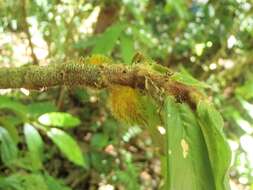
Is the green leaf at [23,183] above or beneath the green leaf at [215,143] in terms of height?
beneath

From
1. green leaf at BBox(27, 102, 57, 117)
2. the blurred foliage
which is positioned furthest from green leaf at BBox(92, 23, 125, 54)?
green leaf at BBox(27, 102, 57, 117)

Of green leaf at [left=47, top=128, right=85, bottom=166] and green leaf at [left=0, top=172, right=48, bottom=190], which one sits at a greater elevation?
green leaf at [left=0, top=172, right=48, bottom=190]

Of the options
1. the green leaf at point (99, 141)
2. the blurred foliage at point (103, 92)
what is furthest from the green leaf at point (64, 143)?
the green leaf at point (99, 141)

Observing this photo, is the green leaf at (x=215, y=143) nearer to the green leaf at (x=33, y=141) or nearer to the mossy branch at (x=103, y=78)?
the mossy branch at (x=103, y=78)

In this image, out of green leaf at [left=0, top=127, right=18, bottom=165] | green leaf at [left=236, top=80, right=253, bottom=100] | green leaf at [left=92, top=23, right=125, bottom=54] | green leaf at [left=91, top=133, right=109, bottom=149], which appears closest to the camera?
green leaf at [left=0, top=127, right=18, bottom=165]

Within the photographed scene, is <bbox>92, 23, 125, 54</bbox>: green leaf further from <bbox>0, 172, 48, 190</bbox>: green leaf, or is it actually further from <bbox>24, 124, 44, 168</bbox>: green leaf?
<bbox>0, 172, 48, 190</bbox>: green leaf

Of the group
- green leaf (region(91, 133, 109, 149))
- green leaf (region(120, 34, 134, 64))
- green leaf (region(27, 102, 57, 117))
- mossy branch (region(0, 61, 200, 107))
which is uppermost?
mossy branch (region(0, 61, 200, 107))

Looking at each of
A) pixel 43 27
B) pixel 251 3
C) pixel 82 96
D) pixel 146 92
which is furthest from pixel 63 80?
pixel 251 3
